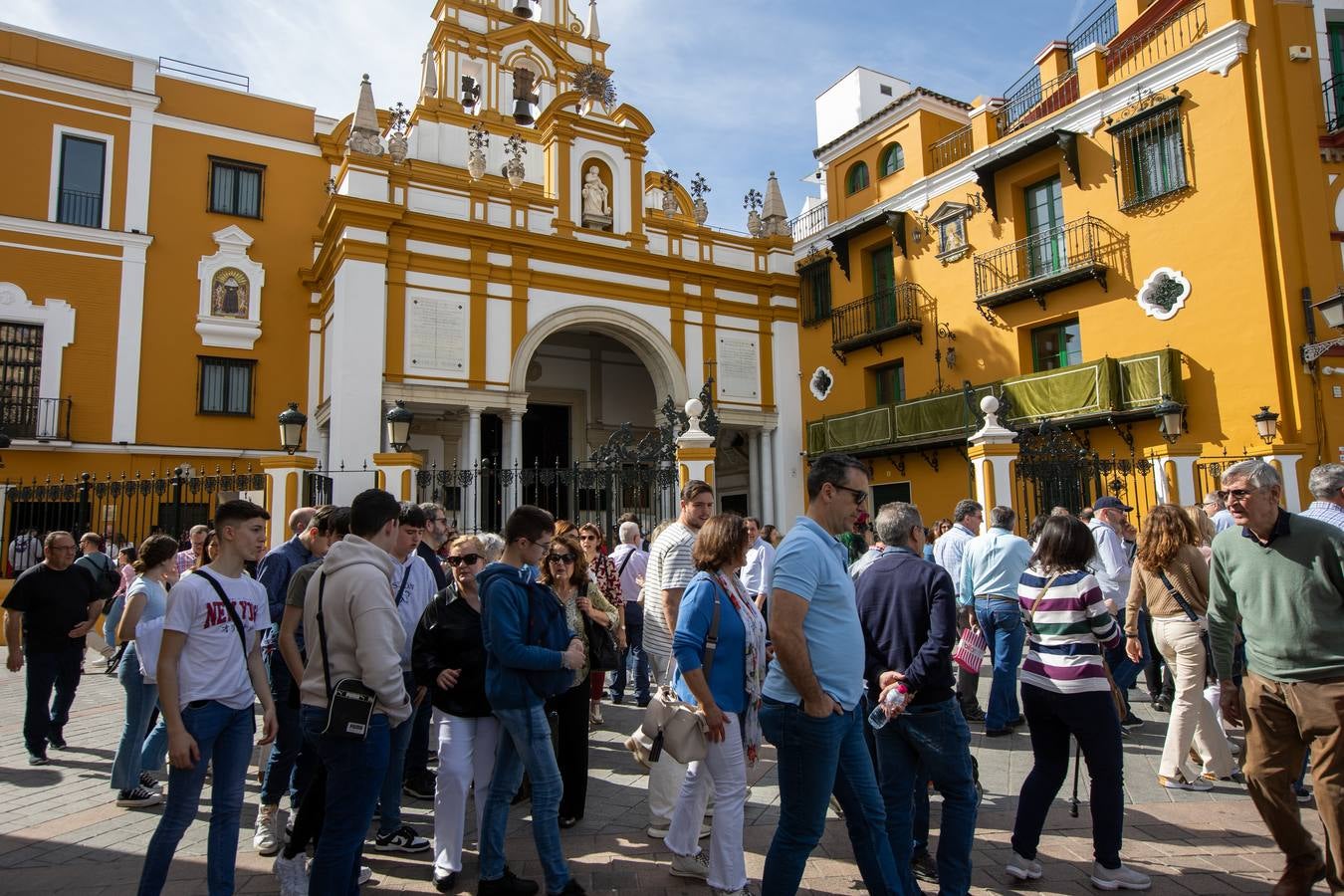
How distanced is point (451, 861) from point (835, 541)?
236 centimetres

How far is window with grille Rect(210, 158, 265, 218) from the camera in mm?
18766

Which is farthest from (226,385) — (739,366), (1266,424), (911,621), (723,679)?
(1266,424)

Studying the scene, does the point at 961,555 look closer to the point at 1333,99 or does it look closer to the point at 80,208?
the point at 1333,99

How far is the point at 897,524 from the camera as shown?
13.1ft

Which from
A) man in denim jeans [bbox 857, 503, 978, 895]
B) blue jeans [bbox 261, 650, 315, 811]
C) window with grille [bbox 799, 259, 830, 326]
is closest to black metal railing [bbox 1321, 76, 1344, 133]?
window with grille [bbox 799, 259, 830, 326]

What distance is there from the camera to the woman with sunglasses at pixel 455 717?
12.9 ft

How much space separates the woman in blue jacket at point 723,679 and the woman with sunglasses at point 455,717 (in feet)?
3.18

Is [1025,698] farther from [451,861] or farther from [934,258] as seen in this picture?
[934,258]

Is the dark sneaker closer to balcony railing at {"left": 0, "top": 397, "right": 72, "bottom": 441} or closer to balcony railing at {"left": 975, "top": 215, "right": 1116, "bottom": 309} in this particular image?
balcony railing at {"left": 975, "top": 215, "right": 1116, "bottom": 309}

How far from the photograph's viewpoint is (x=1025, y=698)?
13.4 feet

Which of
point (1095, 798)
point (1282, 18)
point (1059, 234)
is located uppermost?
point (1282, 18)

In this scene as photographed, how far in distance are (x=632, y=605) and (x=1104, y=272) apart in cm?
1151

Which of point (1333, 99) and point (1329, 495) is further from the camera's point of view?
point (1333, 99)

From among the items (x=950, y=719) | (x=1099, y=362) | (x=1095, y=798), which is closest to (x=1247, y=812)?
(x=1095, y=798)
